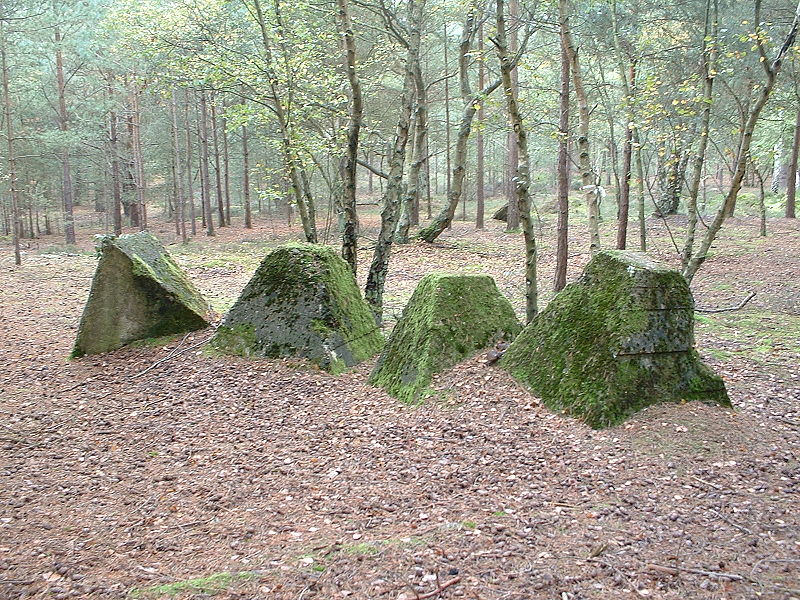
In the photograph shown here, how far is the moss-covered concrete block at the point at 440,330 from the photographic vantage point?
6.18m

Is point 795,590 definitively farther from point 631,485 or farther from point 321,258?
point 321,258

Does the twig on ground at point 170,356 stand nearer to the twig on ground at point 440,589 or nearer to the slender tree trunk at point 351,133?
the slender tree trunk at point 351,133

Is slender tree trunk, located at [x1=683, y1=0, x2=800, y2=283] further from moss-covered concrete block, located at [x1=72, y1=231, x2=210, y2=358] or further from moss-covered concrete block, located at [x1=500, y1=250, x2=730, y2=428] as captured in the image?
moss-covered concrete block, located at [x1=72, y1=231, x2=210, y2=358]

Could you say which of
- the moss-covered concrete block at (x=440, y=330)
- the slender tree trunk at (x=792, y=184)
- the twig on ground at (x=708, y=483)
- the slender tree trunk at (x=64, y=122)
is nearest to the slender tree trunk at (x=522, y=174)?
the moss-covered concrete block at (x=440, y=330)

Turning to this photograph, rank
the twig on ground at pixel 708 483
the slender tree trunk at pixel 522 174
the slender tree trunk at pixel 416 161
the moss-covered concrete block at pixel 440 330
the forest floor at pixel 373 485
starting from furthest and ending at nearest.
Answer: the slender tree trunk at pixel 416 161 < the slender tree trunk at pixel 522 174 < the moss-covered concrete block at pixel 440 330 < the twig on ground at pixel 708 483 < the forest floor at pixel 373 485

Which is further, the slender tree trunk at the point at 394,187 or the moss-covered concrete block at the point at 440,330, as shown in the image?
the slender tree trunk at the point at 394,187

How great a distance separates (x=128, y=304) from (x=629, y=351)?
6422 mm

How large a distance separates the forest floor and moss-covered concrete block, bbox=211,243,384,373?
0.94ft

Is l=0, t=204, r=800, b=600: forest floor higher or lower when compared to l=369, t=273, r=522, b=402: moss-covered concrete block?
lower

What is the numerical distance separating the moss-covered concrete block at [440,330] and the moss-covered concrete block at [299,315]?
0.82 metres

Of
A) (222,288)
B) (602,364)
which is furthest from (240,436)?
(222,288)

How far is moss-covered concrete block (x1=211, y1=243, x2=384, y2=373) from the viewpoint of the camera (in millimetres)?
7285

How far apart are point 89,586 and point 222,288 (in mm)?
10108

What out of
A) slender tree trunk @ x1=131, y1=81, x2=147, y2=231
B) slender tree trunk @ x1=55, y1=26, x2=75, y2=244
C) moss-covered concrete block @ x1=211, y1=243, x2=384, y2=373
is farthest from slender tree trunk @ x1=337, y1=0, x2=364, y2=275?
slender tree trunk @ x1=55, y1=26, x2=75, y2=244
